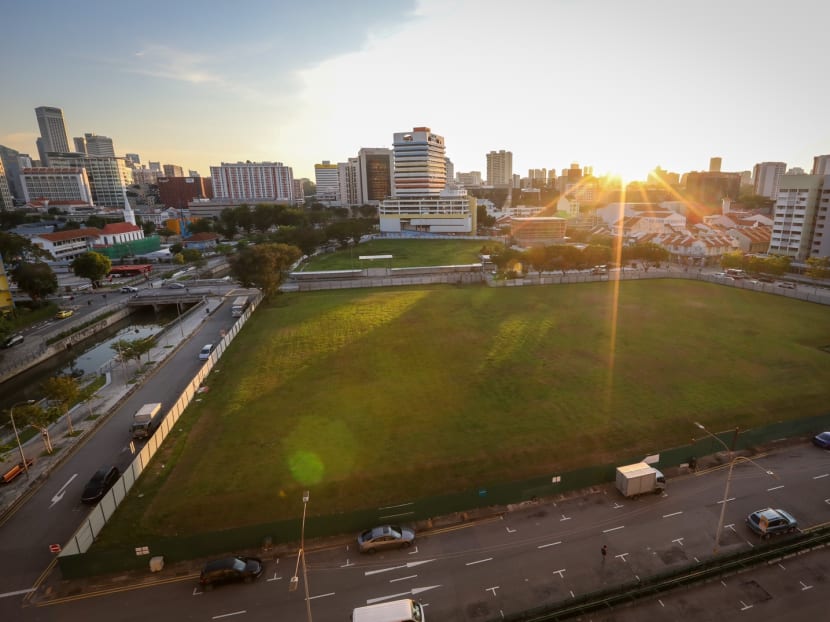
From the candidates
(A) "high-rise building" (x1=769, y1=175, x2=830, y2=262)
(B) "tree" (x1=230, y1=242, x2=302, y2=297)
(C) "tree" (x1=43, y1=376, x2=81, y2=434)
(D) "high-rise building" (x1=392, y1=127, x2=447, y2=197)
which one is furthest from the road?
(D) "high-rise building" (x1=392, y1=127, x2=447, y2=197)

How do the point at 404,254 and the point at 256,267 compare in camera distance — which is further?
the point at 404,254

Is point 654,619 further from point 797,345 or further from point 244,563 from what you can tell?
point 797,345

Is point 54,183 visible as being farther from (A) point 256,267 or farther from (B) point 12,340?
(A) point 256,267

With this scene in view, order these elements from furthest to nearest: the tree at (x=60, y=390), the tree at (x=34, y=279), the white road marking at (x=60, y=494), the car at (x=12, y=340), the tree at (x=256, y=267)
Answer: the tree at (x=34, y=279) < the tree at (x=256, y=267) < the car at (x=12, y=340) < the tree at (x=60, y=390) < the white road marking at (x=60, y=494)

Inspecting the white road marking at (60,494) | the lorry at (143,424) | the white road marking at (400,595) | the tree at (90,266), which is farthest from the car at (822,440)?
the tree at (90,266)

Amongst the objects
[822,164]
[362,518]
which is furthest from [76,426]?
[822,164]

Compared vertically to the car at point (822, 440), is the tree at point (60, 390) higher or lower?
higher

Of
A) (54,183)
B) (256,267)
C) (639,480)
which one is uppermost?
(54,183)

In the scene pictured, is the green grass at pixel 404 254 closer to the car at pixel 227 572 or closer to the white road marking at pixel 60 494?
the white road marking at pixel 60 494
